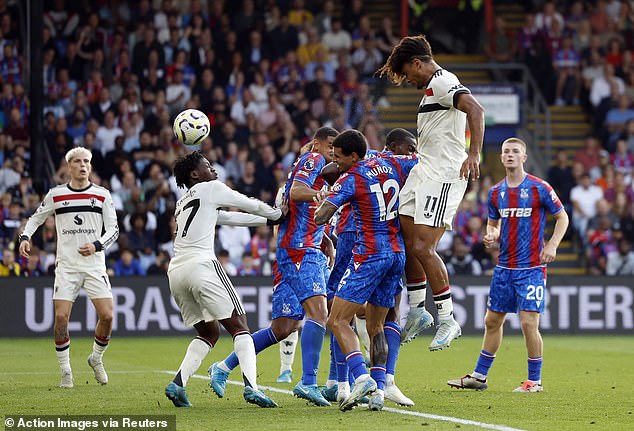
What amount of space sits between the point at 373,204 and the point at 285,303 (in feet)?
5.13

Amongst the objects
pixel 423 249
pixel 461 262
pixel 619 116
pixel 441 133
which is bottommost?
pixel 461 262

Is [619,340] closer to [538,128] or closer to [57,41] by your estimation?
[538,128]

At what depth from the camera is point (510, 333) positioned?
2088cm

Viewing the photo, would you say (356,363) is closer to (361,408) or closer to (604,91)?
(361,408)

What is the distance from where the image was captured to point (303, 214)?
10711mm

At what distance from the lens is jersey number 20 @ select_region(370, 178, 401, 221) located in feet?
Result: 31.9

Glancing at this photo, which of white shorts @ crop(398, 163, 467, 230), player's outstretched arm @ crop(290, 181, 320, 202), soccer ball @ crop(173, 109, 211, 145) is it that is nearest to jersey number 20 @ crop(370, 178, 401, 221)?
white shorts @ crop(398, 163, 467, 230)

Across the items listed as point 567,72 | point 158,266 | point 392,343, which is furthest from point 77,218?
point 567,72

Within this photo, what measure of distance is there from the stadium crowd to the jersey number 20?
35.0ft

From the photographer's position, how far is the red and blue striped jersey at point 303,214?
10469 millimetres

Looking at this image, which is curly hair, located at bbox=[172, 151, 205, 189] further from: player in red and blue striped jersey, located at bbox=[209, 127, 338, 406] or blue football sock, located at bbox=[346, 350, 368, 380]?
blue football sock, located at bbox=[346, 350, 368, 380]

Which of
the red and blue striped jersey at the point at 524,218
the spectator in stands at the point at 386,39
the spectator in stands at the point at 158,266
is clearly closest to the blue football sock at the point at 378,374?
the red and blue striped jersey at the point at 524,218

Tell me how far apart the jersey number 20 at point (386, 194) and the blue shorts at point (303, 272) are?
106cm

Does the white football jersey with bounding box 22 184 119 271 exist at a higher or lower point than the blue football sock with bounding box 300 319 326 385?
higher
